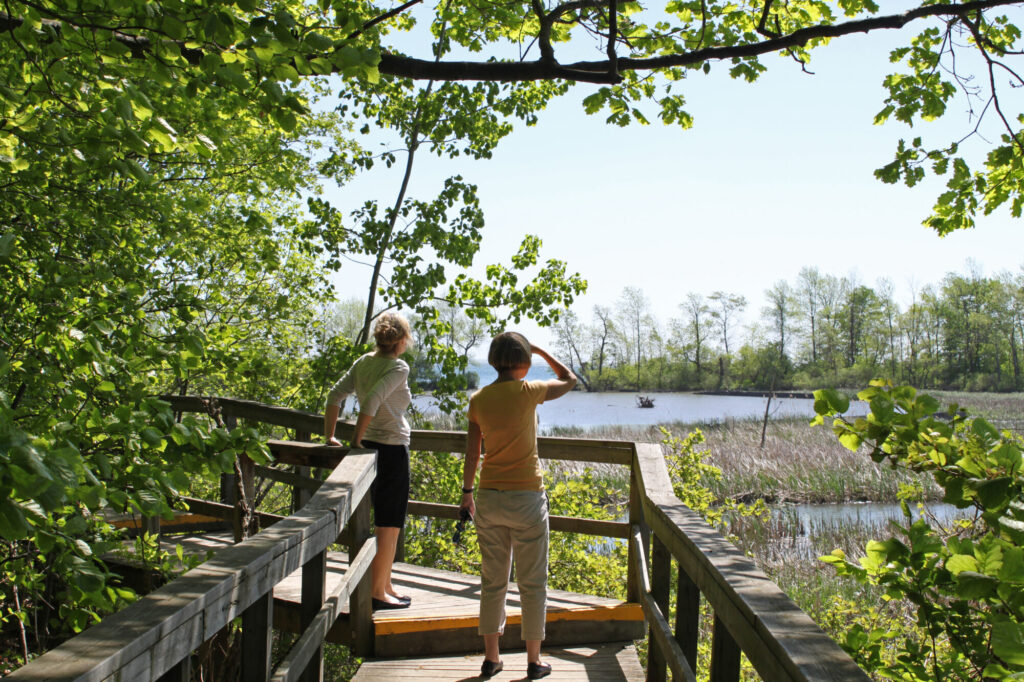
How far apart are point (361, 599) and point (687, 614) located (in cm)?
181

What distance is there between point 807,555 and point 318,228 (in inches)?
351

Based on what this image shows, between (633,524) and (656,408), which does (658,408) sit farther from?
(633,524)

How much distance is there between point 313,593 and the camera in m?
2.76

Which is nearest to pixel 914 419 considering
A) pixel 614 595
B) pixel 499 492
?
pixel 499 492

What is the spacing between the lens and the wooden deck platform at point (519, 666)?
3.45 m

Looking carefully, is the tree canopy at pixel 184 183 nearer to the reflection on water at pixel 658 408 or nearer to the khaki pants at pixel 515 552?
the khaki pants at pixel 515 552

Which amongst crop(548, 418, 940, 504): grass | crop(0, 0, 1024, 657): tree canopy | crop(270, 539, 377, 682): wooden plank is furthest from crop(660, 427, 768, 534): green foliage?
crop(548, 418, 940, 504): grass

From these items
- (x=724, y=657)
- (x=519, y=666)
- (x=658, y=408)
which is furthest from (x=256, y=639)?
(x=658, y=408)

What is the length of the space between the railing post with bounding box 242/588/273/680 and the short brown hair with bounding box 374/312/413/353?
69.8 inches

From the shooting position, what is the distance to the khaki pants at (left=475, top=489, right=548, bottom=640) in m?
3.29

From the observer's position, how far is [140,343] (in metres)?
2.95

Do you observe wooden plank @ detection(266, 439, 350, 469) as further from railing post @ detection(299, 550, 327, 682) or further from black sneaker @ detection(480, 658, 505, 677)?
black sneaker @ detection(480, 658, 505, 677)

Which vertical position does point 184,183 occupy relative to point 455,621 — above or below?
above

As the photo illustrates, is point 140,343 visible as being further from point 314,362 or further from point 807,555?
point 807,555
